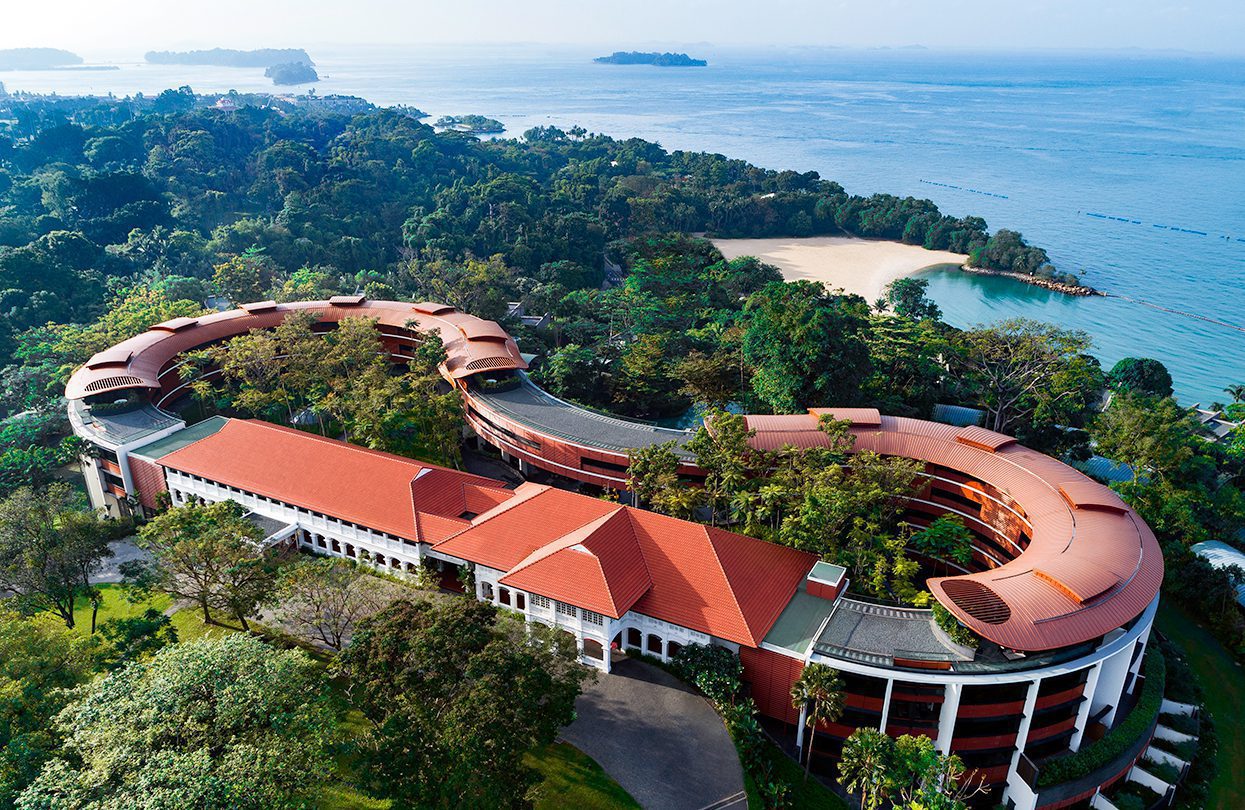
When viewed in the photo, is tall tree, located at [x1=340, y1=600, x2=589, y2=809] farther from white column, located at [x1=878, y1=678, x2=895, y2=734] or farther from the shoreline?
the shoreline

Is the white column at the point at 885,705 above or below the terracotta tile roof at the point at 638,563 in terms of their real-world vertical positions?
below

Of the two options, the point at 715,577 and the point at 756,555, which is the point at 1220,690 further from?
the point at 715,577

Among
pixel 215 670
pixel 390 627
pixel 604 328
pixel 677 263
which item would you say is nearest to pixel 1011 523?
pixel 390 627

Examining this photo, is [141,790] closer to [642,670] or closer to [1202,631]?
[642,670]

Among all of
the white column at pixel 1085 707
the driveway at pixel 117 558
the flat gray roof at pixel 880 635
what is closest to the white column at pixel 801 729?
the flat gray roof at pixel 880 635

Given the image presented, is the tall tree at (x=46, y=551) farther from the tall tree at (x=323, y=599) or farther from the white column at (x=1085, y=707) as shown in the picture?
the white column at (x=1085, y=707)

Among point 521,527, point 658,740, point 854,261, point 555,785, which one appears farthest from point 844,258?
point 555,785
